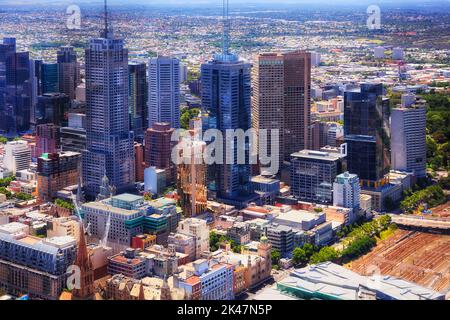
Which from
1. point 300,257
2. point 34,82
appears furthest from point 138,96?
point 300,257

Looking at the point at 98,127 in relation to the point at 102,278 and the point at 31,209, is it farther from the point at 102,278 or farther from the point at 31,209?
the point at 102,278

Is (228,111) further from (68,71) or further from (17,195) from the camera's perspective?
(68,71)

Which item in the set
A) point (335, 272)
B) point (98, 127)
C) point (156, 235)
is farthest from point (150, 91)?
point (335, 272)

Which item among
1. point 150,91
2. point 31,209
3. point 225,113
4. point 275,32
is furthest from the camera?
point 275,32

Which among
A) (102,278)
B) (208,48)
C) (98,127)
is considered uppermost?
(208,48)

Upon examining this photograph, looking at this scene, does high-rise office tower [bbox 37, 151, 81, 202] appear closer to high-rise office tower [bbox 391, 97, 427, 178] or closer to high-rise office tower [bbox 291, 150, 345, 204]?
high-rise office tower [bbox 291, 150, 345, 204]

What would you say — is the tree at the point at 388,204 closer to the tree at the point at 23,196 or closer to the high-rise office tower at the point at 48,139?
the tree at the point at 23,196

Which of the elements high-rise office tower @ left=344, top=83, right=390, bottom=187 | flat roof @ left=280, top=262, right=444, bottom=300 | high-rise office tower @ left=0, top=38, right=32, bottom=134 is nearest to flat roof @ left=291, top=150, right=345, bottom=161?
high-rise office tower @ left=344, top=83, right=390, bottom=187
